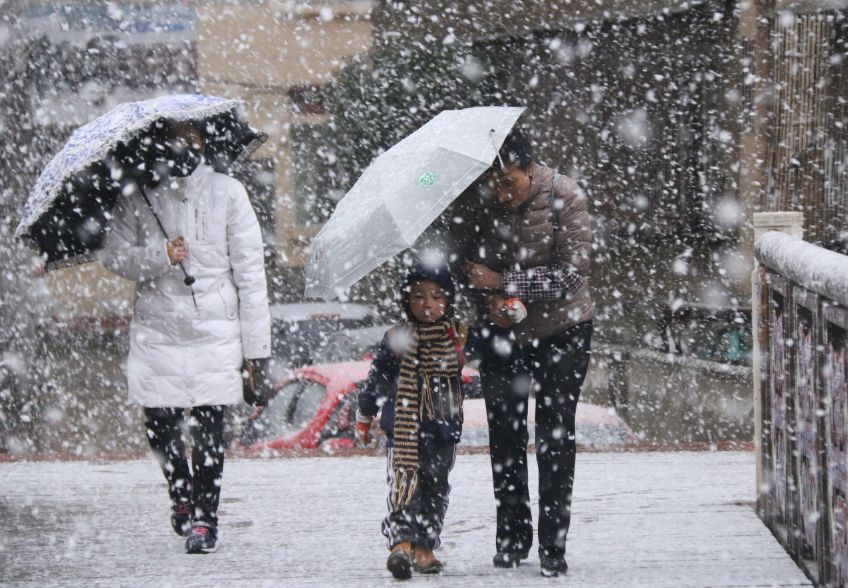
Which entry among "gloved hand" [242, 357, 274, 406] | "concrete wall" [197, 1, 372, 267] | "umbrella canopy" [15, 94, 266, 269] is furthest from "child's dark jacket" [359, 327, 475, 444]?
"concrete wall" [197, 1, 372, 267]

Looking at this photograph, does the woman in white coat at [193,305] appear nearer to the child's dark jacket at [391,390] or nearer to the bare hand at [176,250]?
the bare hand at [176,250]

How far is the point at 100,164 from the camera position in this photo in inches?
199

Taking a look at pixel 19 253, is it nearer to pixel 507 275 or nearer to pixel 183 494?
pixel 183 494

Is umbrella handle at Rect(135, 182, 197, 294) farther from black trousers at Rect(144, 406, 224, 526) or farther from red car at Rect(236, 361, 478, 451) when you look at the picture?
red car at Rect(236, 361, 478, 451)

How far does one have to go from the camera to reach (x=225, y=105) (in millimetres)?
5043

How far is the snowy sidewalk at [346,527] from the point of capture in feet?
15.8

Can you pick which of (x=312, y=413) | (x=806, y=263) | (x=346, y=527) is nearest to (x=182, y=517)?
(x=346, y=527)

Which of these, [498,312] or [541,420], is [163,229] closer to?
[498,312]

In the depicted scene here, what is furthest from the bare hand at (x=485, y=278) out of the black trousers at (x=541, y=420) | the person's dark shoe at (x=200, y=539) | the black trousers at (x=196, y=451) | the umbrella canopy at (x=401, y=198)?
the person's dark shoe at (x=200, y=539)

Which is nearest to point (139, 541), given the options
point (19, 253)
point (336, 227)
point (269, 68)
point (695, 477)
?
point (336, 227)

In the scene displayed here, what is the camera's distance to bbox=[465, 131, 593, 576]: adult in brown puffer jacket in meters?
4.55

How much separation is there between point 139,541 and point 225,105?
6.69 feet

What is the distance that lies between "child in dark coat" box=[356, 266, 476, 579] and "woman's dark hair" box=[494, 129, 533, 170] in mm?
526

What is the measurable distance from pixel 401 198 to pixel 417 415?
3.22 feet
